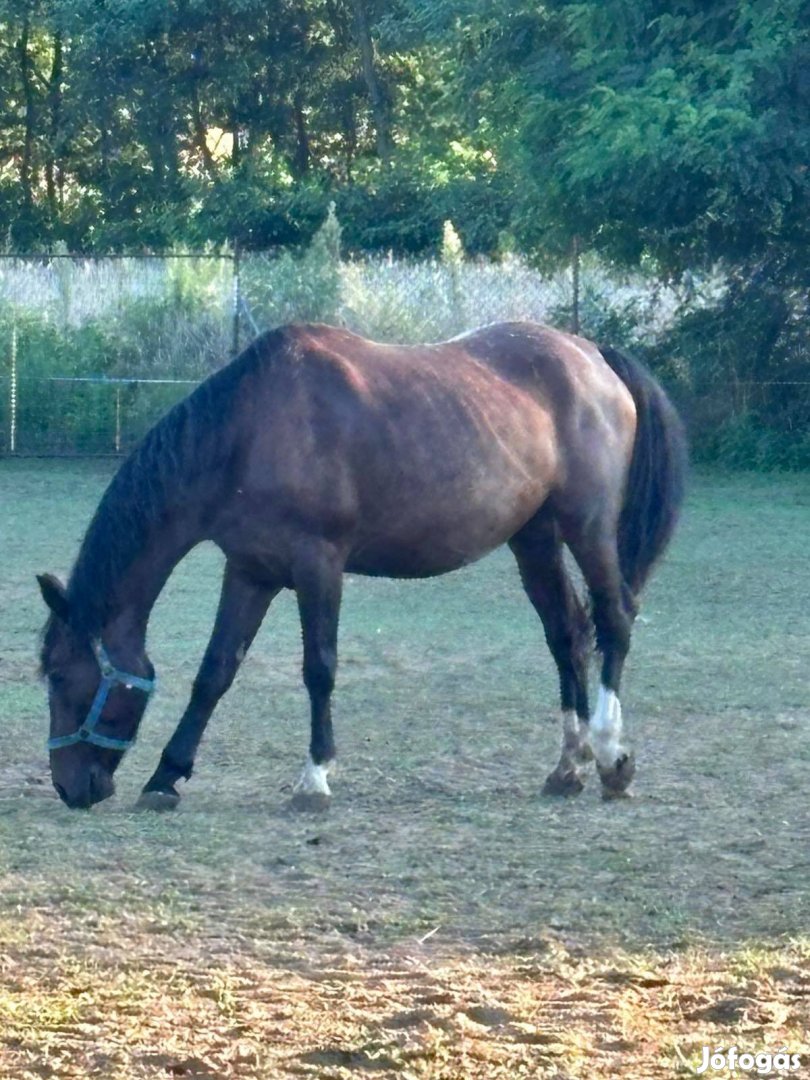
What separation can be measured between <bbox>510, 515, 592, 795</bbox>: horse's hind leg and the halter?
1602 mm

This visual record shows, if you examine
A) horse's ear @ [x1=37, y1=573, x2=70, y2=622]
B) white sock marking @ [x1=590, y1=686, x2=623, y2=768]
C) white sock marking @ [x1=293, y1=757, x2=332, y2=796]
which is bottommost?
white sock marking @ [x1=293, y1=757, x2=332, y2=796]

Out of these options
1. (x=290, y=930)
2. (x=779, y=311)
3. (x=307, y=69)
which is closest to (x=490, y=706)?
(x=290, y=930)

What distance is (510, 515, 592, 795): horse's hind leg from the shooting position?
19.5ft

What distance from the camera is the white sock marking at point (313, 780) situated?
542 cm

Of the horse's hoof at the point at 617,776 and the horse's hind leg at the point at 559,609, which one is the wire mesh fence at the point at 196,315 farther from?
the horse's hoof at the point at 617,776

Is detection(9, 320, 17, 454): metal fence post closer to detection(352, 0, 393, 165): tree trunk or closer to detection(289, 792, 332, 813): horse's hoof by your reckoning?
detection(289, 792, 332, 813): horse's hoof

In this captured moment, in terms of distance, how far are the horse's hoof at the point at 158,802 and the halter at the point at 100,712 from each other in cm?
19

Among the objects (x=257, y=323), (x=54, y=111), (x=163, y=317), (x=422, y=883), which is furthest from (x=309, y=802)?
(x=54, y=111)

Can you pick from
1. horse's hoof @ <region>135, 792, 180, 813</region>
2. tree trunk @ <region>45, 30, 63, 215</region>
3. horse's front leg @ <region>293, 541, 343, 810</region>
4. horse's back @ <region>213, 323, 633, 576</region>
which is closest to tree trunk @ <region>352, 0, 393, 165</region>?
tree trunk @ <region>45, 30, 63, 215</region>

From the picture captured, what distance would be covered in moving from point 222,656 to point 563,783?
134 centimetres

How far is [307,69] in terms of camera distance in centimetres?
3356

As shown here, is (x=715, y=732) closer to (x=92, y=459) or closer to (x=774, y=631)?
(x=774, y=631)

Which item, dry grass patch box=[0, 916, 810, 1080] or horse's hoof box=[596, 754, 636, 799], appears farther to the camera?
horse's hoof box=[596, 754, 636, 799]

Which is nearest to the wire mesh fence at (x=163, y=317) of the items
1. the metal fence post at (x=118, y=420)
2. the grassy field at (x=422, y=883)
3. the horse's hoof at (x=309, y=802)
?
the metal fence post at (x=118, y=420)
